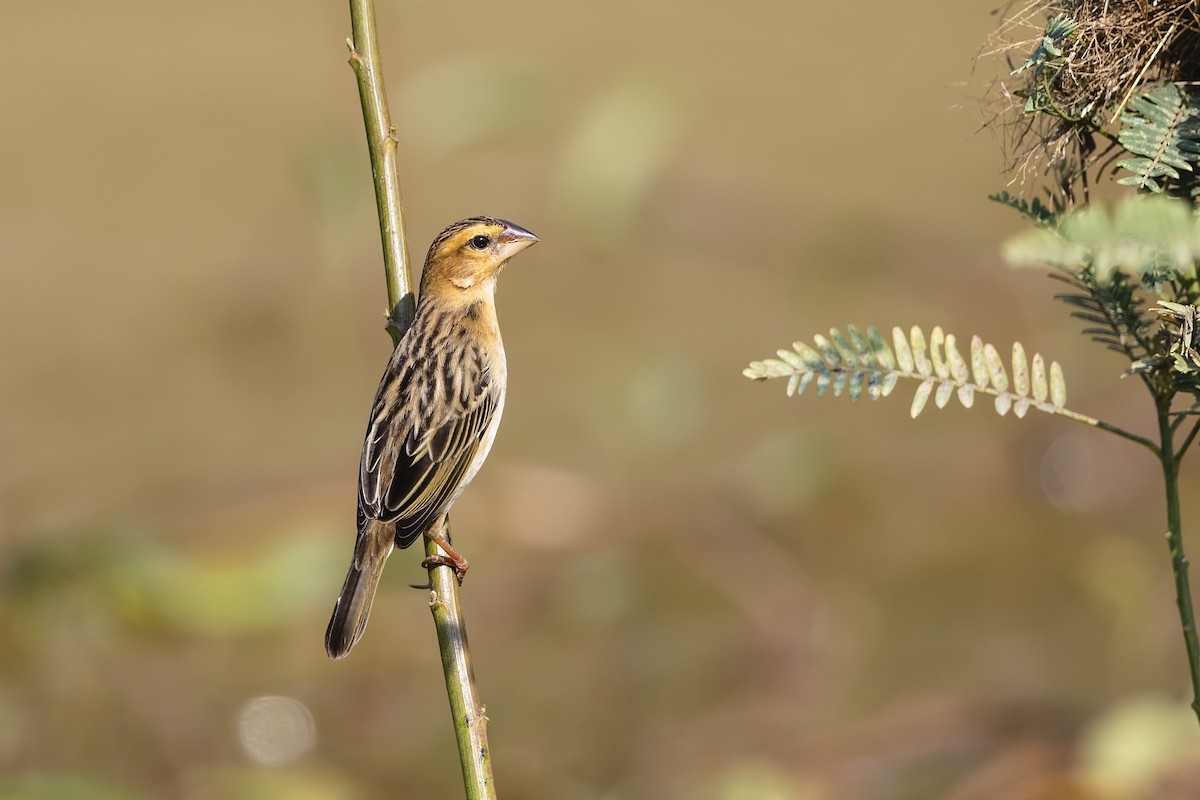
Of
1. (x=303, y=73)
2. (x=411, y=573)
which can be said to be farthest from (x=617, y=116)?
(x=303, y=73)

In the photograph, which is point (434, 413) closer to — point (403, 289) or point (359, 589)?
point (359, 589)

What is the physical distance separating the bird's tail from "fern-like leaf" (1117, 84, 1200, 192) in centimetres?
208

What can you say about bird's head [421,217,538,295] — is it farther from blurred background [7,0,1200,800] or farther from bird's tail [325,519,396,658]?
blurred background [7,0,1200,800]

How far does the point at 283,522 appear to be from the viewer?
7.45 metres

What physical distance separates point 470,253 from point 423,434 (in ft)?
2.19

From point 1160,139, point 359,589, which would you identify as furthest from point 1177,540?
point 359,589

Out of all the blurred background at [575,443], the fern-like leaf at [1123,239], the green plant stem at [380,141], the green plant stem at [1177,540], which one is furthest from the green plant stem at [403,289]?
the blurred background at [575,443]

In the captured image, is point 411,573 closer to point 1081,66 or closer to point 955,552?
point 955,552

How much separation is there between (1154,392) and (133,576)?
14.5 feet

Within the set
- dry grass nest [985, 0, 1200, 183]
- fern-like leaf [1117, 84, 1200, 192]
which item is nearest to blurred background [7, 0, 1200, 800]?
dry grass nest [985, 0, 1200, 183]

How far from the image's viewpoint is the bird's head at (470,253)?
13.9ft

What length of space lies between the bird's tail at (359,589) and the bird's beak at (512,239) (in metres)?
1.01

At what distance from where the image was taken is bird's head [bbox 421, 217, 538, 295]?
4.24m

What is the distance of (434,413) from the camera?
3.95 m
